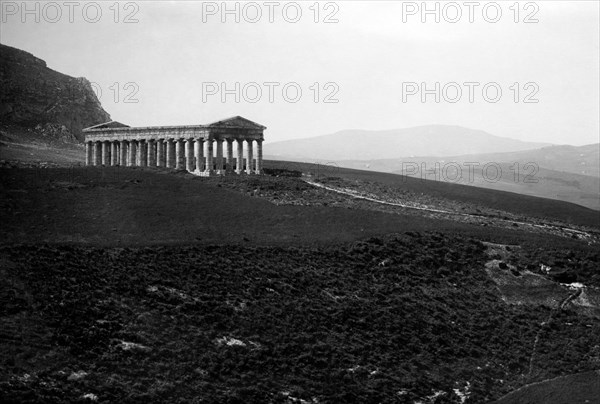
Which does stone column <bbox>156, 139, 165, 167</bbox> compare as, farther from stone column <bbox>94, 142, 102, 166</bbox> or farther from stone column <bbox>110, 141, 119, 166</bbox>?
stone column <bbox>94, 142, 102, 166</bbox>

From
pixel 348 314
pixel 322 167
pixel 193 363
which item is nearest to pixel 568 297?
pixel 348 314

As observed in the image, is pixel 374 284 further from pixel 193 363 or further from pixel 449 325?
pixel 193 363

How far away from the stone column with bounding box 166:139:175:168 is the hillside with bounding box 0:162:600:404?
30.3ft

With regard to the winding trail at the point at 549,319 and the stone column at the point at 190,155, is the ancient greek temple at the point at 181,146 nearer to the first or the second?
the stone column at the point at 190,155

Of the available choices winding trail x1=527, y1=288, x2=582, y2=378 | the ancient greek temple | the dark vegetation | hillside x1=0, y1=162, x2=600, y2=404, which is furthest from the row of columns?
winding trail x1=527, y1=288, x2=582, y2=378

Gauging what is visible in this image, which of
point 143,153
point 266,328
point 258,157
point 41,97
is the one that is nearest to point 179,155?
point 143,153

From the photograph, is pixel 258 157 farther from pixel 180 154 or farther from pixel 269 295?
pixel 269 295

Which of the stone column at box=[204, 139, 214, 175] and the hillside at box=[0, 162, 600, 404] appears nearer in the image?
the hillside at box=[0, 162, 600, 404]

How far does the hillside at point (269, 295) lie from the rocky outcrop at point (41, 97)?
7189 centimetres

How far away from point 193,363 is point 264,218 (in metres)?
29.0

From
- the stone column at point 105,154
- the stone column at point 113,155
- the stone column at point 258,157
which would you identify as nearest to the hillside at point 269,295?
the stone column at point 258,157

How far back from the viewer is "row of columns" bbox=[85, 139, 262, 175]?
9350cm

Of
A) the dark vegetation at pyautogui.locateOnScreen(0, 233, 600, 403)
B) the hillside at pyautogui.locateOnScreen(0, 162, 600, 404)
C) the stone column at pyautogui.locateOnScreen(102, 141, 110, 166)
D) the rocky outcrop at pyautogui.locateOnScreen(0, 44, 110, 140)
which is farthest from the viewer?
the rocky outcrop at pyautogui.locateOnScreen(0, 44, 110, 140)

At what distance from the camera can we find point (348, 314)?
57.1 m
